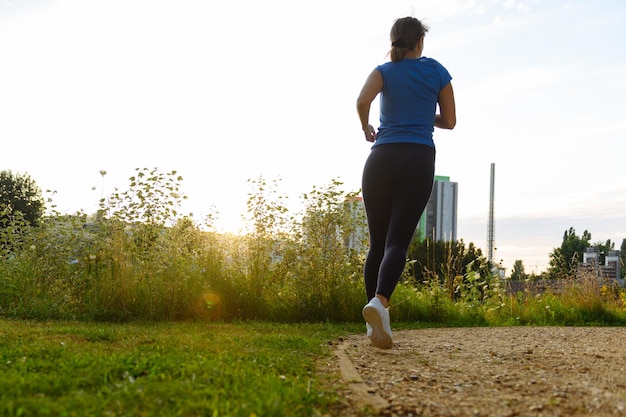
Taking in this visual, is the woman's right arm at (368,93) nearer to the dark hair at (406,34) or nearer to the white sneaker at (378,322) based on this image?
the dark hair at (406,34)

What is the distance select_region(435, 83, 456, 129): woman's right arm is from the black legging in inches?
12.4

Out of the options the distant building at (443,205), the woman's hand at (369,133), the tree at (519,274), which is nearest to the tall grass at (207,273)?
the tree at (519,274)

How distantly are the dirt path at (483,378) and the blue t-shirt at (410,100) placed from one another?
1.38m

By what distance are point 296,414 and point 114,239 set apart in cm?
522

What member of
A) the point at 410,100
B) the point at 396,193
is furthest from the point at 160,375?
the point at 410,100

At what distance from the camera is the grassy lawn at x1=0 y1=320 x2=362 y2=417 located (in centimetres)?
209

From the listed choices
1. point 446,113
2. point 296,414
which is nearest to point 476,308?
point 446,113

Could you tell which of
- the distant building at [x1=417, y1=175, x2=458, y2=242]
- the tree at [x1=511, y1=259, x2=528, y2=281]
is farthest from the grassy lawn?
the distant building at [x1=417, y1=175, x2=458, y2=242]

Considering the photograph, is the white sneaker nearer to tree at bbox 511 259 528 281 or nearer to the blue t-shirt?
the blue t-shirt

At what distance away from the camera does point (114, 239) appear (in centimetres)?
680

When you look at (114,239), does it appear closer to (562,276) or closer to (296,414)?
(296,414)

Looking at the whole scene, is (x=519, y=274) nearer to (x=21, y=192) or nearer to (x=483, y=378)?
(x=483, y=378)

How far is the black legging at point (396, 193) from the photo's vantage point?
150 inches

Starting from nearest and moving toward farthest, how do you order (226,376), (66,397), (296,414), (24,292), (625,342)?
(296,414), (66,397), (226,376), (625,342), (24,292)
